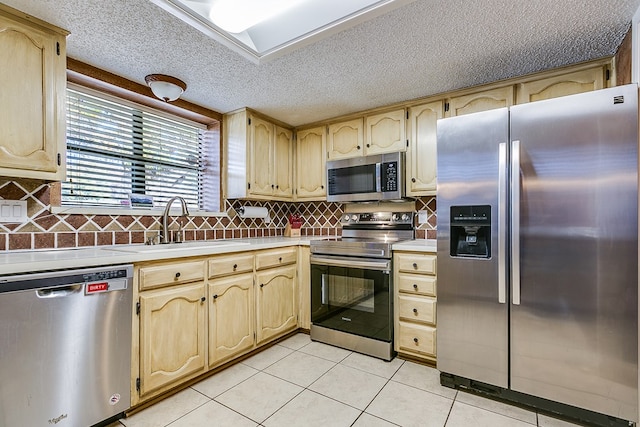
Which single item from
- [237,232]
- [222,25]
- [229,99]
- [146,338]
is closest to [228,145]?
[229,99]

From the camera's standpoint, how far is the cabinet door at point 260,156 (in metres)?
2.89

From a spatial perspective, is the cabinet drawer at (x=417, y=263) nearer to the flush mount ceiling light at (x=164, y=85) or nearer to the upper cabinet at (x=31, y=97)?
the flush mount ceiling light at (x=164, y=85)

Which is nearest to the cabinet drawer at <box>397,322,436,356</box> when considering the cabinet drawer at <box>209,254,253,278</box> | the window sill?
the cabinet drawer at <box>209,254,253,278</box>

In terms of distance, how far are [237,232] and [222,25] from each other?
1866 mm

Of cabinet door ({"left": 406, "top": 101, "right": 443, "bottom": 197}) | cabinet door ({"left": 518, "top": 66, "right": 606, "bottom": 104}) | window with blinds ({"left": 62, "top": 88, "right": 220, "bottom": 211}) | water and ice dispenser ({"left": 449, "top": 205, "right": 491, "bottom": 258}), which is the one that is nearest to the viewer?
water and ice dispenser ({"left": 449, "top": 205, "right": 491, "bottom": 258})

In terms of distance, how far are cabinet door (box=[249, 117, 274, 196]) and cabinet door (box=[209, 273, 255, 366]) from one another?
96 centimetres

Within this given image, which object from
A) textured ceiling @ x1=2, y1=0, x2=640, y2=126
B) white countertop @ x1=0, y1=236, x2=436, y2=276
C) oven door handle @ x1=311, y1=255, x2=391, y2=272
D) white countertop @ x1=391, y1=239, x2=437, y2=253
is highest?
textured ceiling @ x1=2, y1=0, x2=640, y2=126

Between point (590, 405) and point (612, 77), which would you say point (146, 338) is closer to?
point (590, 405)

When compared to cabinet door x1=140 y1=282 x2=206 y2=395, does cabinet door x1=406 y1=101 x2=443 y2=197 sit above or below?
above

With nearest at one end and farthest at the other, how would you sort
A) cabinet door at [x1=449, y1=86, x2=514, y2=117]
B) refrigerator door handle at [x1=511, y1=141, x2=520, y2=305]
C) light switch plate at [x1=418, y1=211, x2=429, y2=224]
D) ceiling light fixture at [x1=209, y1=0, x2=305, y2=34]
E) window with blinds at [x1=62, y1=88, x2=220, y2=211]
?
1. ceiling light fixture at [x1=209, y1=0, x2=305, y2=34]
2. refrigerator door handle at [x1=511, y1=141, x2=520, y2=305]
3. window with blinds at [x1=62, y1=88, x2=220, y2=211]
4. cabinet door at [x1=449, y1=86, x2=514, y2=117]
5. light switch plate at [x1=418, y1=211, x2=429, y2=224]

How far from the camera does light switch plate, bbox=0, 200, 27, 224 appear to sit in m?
1.69

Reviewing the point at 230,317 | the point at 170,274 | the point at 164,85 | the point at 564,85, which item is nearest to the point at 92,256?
the point at 170,274

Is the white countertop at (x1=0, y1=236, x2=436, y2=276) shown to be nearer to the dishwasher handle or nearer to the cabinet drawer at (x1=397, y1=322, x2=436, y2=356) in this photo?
the dishwasher handle

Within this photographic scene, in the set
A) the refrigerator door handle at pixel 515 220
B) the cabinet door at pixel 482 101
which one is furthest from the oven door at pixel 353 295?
the cabinet door at pixel 482 101
